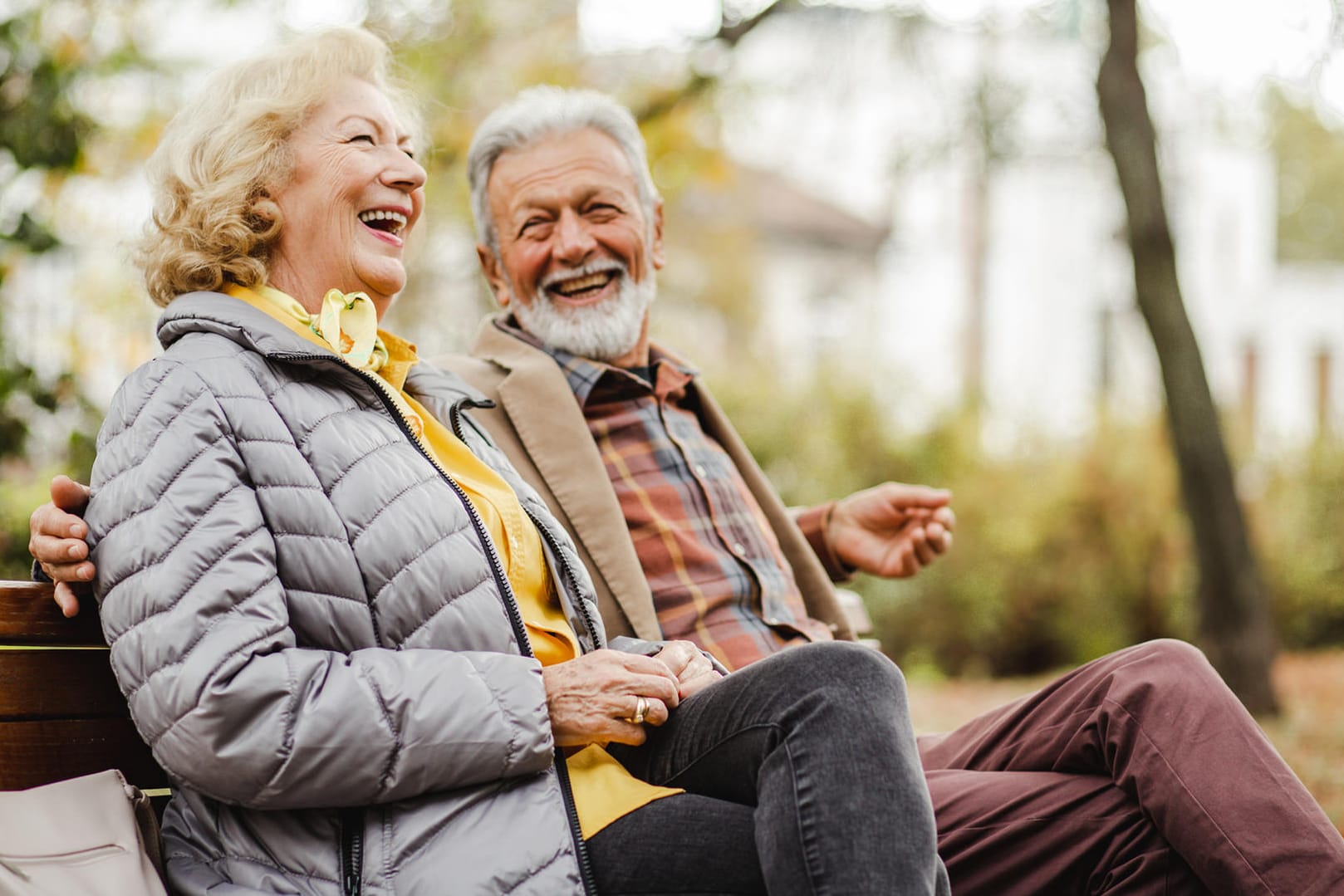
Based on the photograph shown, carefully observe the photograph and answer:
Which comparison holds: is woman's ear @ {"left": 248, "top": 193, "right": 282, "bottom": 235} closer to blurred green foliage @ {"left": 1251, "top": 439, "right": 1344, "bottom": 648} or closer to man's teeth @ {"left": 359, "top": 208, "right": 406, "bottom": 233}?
man's teeth @ {"left": 359, "top": 208, "right": 406, "bottom": 233}

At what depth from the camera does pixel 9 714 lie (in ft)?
6.32

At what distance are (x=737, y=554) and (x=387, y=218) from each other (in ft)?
3.42

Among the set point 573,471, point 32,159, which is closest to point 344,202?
point 573,471

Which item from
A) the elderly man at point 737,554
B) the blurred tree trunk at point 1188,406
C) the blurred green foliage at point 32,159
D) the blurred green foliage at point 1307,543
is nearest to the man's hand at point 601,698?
the elderly man at point 737,554

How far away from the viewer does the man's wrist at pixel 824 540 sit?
331 cm

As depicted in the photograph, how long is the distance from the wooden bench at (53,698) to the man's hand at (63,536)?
0.38 feet

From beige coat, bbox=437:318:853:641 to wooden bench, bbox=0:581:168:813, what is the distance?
0.92 m

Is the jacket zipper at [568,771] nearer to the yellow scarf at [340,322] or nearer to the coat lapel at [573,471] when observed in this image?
the yellow scarf at [340,322]

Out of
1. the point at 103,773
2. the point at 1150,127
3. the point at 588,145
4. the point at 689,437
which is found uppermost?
the point at 1150,127

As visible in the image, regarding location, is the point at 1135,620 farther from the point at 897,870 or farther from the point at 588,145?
the point at 897,870

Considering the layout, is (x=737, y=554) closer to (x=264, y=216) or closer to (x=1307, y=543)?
(x=264, y=216)

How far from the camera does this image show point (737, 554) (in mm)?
2838

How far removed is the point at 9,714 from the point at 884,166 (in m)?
7.61

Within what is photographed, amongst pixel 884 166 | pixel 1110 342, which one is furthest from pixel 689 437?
pixel 1110 342
